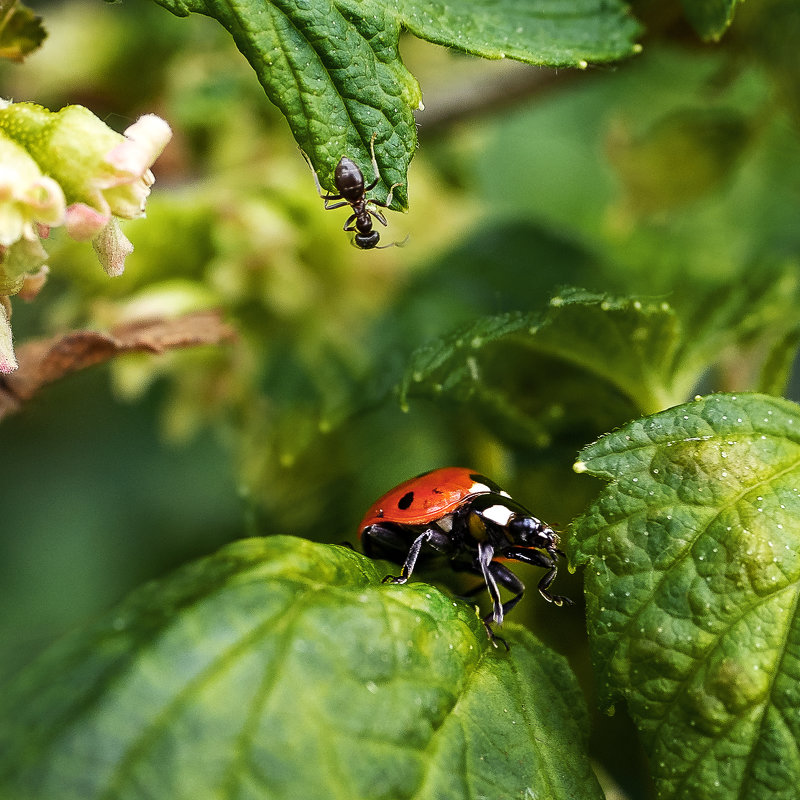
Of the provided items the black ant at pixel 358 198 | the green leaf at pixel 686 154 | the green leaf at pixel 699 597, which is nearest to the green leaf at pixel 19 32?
the black ant at pixel 358 198

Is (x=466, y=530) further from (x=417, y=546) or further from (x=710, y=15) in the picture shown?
(x=710, y=15)

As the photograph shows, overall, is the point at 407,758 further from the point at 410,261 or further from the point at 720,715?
the point at 410,261

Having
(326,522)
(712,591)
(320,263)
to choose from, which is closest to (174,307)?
(320,263)

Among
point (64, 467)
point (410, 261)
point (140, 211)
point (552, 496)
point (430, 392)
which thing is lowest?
point (64, 467)

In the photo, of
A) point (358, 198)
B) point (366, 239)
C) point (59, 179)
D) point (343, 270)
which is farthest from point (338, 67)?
point (343, 270)

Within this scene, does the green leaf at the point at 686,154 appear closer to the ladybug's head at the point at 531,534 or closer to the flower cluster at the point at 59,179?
the ladybug's head at the point at 531,534

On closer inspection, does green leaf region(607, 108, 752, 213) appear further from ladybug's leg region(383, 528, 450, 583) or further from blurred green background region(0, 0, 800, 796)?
ladybug's leg region(383, 528, 450, 583)
